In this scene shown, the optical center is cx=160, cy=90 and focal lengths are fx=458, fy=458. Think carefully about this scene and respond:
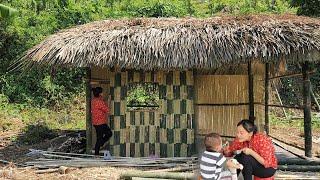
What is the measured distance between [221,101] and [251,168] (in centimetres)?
547

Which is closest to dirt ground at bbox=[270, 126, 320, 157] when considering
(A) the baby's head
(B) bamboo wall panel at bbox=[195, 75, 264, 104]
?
(B) bamboo wall panel at bbox=[195, 75, 264, 104]

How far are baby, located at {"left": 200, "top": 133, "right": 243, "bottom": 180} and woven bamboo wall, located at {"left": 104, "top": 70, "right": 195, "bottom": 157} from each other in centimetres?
467

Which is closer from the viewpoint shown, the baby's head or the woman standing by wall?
the baby's head

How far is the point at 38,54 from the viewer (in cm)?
1013

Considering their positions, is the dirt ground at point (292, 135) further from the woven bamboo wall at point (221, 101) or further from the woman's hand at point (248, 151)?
the woman's hand at point (248, 151)

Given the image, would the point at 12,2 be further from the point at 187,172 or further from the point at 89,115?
the point at 187,172

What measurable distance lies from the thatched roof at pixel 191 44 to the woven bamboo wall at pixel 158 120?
2.77 feet

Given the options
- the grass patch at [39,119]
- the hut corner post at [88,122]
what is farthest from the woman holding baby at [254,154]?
the grass patch at [39,119]

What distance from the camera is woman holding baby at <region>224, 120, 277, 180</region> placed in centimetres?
577

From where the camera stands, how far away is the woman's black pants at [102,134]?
10094 millimetres

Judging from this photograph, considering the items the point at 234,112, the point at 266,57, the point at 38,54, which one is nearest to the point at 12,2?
the point at 38,54

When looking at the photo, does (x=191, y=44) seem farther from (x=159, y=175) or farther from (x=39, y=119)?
(x=39, y=119)

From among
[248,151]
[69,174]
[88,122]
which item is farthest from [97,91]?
[248,151]

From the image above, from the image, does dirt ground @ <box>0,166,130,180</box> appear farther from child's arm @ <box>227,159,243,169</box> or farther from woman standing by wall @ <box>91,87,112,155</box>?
child's arm @ <box>227,159,243,169</box>
